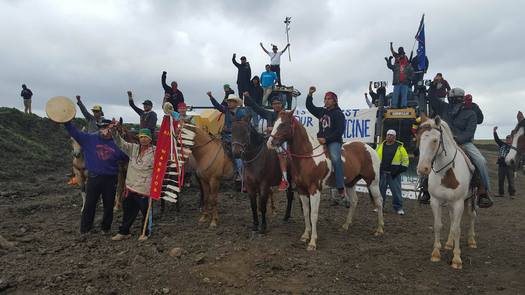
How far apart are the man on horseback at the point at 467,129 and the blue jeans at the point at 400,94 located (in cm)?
600

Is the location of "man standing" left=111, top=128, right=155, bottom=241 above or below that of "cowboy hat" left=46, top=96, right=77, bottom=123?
below

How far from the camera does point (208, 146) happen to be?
862cm

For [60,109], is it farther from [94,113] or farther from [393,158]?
[393,158]

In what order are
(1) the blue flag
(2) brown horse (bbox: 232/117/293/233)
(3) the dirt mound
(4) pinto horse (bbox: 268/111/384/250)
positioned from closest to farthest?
(4) pinto horse (bbox: 268/111/384/250), (2) brown horse (bbox: 232/117/293/233), (1) the blue flag, (3) the dirt mound

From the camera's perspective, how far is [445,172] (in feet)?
20.5

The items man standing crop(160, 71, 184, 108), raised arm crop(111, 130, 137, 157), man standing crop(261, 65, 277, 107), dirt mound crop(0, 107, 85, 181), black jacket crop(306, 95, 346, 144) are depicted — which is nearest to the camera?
raised arm crop(111, 130, 137, 157)

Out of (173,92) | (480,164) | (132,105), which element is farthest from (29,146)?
(480,164)

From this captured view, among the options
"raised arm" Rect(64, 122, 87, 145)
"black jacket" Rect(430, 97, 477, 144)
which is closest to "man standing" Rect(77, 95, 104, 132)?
"raised arm" Rect(64, 122, 87, 145)

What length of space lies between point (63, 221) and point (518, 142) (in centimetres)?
1044

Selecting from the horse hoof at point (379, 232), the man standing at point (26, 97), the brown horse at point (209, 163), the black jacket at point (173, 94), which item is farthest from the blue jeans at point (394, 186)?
the man standing at point (26, 97)

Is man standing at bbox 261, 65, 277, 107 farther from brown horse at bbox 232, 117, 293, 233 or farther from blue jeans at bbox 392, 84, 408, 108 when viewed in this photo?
brown horse at bbox 232, 117, 293, 233

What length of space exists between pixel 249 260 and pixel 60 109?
179 inches

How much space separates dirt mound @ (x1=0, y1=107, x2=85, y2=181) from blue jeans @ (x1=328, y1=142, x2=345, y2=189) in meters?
14.7

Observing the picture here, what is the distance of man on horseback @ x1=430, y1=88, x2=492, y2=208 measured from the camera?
22.1ft
